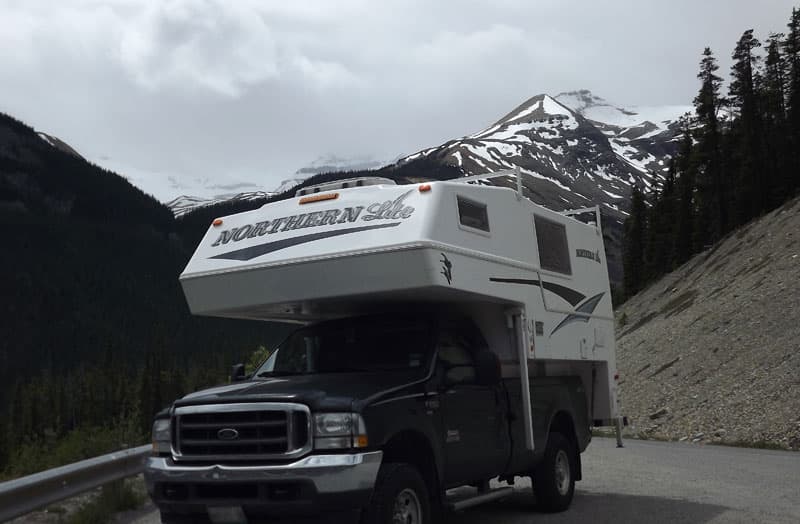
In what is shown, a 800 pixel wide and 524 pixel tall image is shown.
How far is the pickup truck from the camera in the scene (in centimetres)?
685

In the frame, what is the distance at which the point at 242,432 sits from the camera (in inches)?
279

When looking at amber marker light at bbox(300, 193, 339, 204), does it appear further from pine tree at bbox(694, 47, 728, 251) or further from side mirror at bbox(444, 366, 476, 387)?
pine tree at bbox(694, 47, 728, 251)

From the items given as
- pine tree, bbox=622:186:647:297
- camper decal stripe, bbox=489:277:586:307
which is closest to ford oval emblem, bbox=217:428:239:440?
camper decal stripe, bbox=489:277:586:307

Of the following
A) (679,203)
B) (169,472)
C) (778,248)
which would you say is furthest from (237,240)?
(679,203)

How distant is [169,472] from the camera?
7207 millimetres

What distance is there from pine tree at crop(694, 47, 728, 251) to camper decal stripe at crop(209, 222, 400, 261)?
5929 cm

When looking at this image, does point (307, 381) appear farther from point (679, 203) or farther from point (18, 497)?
point (679, 203)

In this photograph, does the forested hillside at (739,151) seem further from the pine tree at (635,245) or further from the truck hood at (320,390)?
the truck hood at (320,390)

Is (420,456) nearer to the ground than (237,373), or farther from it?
nearer to the ground

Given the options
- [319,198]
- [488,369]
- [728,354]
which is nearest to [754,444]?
[728,354]

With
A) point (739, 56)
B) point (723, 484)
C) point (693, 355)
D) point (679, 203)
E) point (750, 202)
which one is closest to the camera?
point (723, 484)

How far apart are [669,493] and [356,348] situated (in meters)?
5.02

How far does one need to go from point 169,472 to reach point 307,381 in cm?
135

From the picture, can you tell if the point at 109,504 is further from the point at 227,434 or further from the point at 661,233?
the point at 661,233
